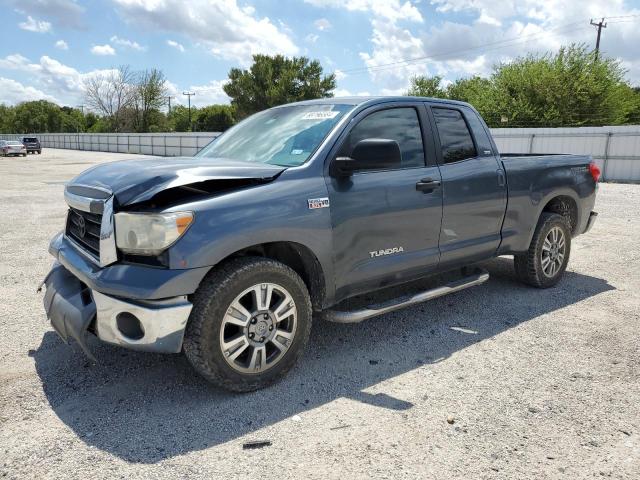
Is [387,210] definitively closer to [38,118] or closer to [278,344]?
[278,344]

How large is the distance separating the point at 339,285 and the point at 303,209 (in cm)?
63

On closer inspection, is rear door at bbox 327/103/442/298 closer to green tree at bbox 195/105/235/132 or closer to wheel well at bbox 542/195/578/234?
wheel well at bbox 542/195/578/234

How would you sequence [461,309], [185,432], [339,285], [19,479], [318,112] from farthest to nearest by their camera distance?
[461,309] → [318,112] → [339,285] → [185,432] → [19,479]

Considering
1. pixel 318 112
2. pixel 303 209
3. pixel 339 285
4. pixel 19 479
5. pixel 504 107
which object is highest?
pixel 504 107

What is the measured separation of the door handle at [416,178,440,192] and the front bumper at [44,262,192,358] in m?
2.00

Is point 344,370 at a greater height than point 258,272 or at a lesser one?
lesser

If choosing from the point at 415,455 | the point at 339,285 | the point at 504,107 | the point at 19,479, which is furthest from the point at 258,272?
the point at 504,107

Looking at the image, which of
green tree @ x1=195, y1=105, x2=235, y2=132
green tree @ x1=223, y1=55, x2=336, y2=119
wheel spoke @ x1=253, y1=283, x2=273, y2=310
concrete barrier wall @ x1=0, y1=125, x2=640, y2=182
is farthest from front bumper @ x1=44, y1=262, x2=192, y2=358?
green tree @ x1=195, y1=105, x2=235, y2=132

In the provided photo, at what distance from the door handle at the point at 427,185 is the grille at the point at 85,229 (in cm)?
226

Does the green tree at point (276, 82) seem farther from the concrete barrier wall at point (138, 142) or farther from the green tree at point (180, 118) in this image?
the green tree at point (180, 118)

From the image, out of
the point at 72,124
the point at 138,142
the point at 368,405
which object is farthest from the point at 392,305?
the point at 72,124

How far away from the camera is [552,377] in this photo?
3518 mm

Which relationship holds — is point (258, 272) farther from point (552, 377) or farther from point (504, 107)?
point (504, 107)

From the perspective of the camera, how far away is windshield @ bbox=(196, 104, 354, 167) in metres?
3.69
